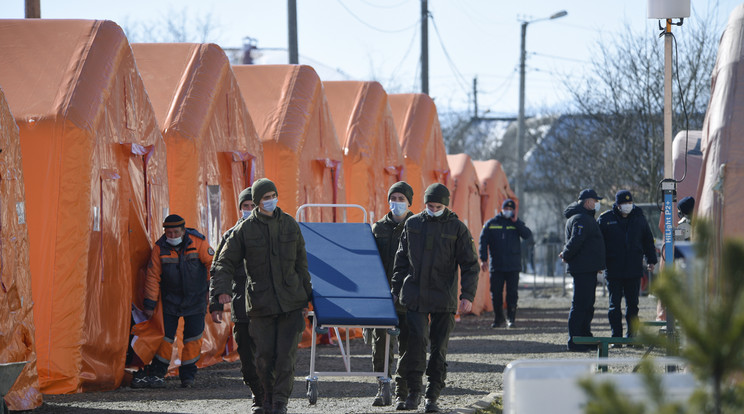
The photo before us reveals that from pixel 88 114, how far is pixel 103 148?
0.46 meters

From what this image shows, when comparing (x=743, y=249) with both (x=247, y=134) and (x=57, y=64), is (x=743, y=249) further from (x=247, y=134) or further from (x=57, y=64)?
(x=247, y=134)

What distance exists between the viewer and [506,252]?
17.6 meters

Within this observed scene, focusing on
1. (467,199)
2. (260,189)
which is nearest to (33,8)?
(260,189)

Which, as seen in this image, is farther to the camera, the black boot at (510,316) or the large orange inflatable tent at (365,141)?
the black boot at (510,316)

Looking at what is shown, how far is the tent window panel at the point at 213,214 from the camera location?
1241cm

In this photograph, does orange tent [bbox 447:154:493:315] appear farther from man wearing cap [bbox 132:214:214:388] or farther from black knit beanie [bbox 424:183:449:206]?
black knit beanie [bbox 424:183:449:206]

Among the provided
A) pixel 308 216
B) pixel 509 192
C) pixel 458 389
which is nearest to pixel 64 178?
pixel 458 389

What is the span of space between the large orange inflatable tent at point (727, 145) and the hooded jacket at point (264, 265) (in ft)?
10.9

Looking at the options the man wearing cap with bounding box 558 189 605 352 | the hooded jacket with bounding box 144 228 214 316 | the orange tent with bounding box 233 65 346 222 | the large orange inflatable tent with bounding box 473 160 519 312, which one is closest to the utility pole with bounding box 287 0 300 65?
the orange tent with bounding box 233 65 346 222

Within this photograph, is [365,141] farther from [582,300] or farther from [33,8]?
[33,8]

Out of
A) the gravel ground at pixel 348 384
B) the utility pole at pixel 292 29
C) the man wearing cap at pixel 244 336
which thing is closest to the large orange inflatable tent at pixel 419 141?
the utility pole at pixel 292 29

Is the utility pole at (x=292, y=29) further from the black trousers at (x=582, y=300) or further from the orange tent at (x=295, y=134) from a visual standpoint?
the black trousers at (x=582, y=300)

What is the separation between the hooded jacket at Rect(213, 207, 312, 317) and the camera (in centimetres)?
804

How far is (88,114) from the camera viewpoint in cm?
955
